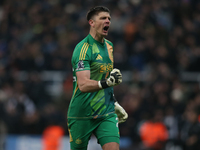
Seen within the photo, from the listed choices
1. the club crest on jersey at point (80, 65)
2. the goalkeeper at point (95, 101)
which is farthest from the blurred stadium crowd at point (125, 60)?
the club crest on jersey at point (80, 65)

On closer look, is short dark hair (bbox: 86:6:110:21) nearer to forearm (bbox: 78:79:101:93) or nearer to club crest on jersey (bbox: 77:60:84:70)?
club crest on jersey (bbox: 77:60:84:70)

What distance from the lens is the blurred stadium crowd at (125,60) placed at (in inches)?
497

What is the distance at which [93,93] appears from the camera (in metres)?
6.33

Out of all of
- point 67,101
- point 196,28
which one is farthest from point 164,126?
point 196,28

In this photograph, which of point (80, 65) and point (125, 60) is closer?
point (80, 65)

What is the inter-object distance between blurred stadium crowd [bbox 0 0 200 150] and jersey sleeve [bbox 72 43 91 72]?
17.7 feet

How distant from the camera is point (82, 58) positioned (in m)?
6.05

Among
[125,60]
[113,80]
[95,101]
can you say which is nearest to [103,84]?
[113,80]

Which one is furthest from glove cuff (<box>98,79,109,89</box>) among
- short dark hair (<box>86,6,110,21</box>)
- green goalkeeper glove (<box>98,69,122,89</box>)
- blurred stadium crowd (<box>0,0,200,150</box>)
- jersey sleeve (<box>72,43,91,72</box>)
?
blurred stadium crowd (<box>0,0,200,150</box>)

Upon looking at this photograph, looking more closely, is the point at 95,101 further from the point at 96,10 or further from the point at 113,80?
the point at 96,10

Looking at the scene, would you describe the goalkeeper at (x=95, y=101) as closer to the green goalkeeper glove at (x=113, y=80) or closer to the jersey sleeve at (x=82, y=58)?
the jersey sleeve at (x=82, y=58)

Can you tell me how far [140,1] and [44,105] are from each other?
5.99 metres

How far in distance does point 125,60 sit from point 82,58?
8.63 m

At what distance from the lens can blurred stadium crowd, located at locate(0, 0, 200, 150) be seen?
12612 millimetres
